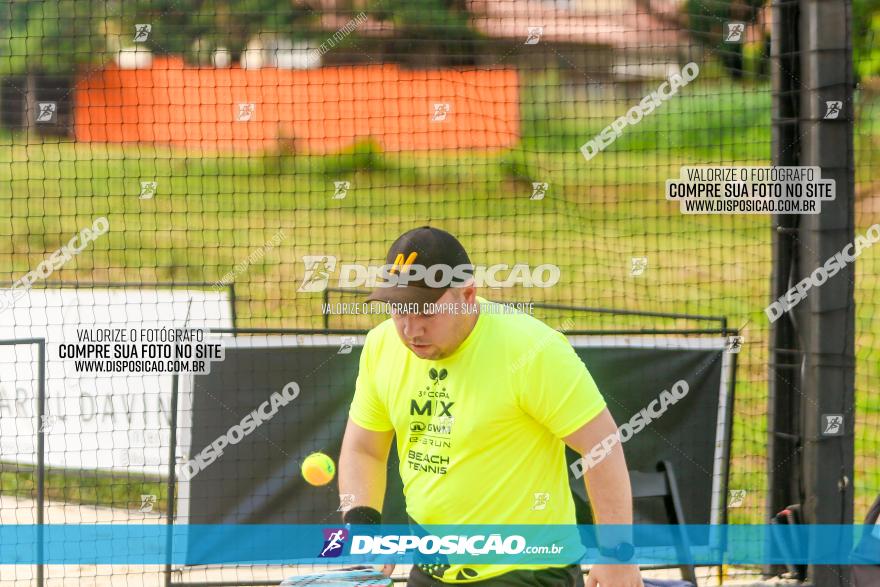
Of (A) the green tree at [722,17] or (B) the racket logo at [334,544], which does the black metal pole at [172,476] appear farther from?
(A) the green tree at [722,17]

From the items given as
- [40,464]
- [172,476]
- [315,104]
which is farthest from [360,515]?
[315,104]

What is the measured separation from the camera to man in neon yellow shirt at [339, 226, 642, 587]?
3.04 meters

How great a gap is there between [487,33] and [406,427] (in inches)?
342

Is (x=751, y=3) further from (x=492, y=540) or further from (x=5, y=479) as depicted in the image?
(x=5, y=479)

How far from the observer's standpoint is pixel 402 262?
318 centimetres

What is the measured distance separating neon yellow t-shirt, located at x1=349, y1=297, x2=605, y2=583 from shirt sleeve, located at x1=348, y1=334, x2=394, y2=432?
127 mm

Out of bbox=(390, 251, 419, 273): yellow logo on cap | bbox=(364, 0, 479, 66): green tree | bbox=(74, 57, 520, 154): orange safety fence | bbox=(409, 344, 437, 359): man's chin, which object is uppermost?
bbox=(364, 0, 479, 66): green tree

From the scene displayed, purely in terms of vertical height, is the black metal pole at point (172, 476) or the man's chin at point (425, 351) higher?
the man's chin at point (425, 351)

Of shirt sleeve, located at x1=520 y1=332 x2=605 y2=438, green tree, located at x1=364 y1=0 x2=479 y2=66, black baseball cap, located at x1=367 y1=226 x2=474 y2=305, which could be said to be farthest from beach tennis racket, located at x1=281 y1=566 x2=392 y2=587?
green tree, located at x1=364 y1=0 x2=479 y2=66

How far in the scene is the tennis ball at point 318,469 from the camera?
5.12 m

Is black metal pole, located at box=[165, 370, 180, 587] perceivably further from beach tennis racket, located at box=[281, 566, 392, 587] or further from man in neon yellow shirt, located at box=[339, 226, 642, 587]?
beach tennis racket, located at box=[281, 566, 392, 587]

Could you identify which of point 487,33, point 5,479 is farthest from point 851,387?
point 487,33

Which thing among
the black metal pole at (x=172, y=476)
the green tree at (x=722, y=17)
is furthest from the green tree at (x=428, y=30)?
the black metal pole at (x=172, y=476)

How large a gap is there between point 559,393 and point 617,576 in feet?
1.96
